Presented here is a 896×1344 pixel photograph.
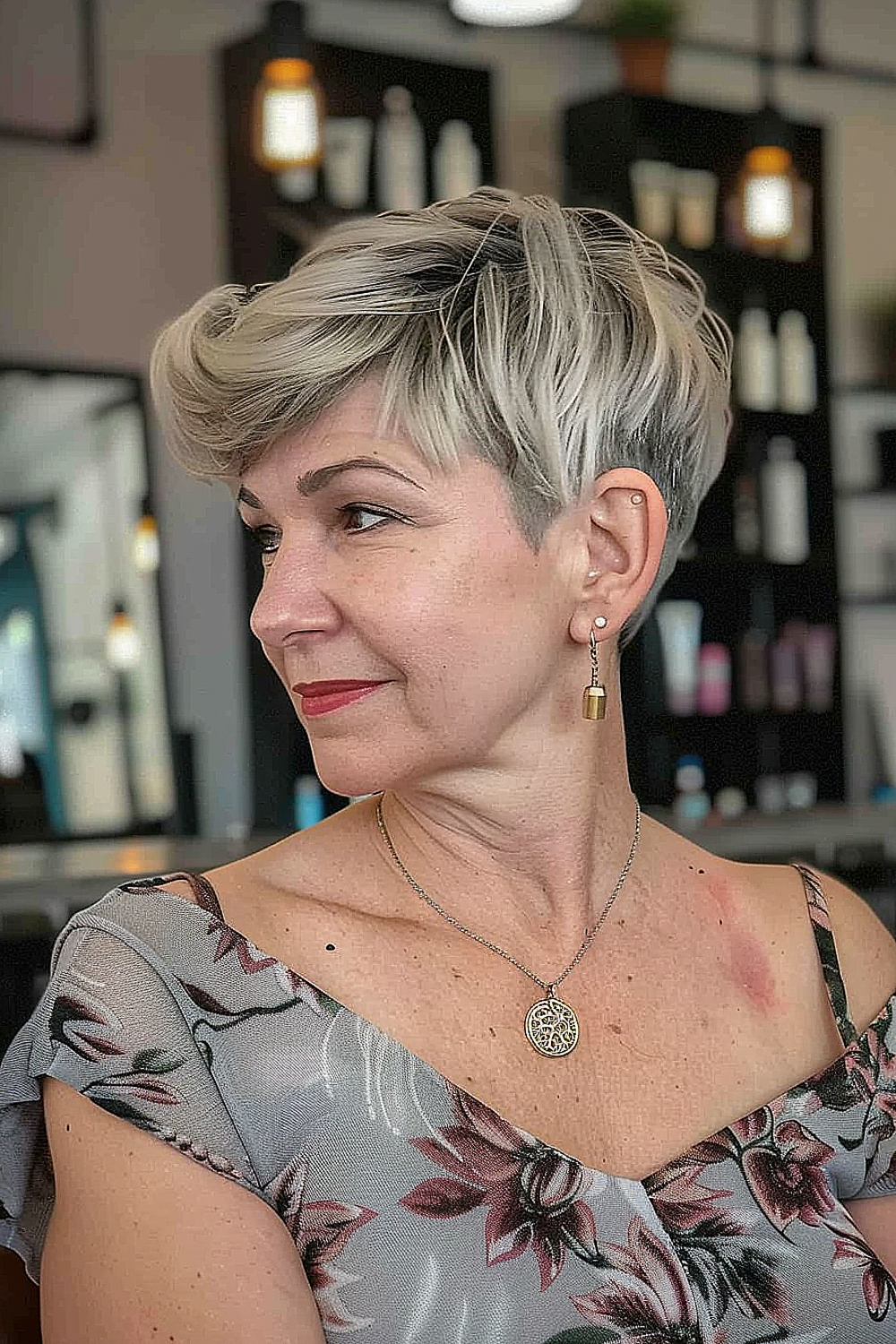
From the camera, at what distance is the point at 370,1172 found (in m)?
1.09

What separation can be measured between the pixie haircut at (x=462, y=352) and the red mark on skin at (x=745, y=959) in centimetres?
35

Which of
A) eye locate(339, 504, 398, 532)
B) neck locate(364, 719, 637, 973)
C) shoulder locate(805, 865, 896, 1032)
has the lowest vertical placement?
shoulder locate(805, 865, 896, 1032)

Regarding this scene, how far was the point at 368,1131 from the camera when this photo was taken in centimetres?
110

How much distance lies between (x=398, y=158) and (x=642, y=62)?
93 cm

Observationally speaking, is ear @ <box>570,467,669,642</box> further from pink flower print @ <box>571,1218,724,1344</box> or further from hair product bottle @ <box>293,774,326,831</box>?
hair product bottle @ <box>293,774,326,831</box>

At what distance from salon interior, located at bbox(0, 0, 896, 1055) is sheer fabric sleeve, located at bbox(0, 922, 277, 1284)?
200 cm

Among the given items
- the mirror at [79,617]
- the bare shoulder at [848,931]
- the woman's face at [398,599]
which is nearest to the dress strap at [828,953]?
the bare shoulder at [848,931]

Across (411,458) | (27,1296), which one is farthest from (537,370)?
Result: (27,1296)

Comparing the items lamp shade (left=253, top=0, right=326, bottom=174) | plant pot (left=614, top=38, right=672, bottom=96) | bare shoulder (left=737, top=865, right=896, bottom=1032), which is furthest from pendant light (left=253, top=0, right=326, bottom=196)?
bare shoulder (left=737, top=865, right=896, bottom=1032)

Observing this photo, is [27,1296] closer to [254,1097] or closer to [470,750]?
[254,1097]

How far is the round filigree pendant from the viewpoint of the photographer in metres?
1.19

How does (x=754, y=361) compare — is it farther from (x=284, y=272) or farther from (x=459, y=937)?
(x=459, y=937)

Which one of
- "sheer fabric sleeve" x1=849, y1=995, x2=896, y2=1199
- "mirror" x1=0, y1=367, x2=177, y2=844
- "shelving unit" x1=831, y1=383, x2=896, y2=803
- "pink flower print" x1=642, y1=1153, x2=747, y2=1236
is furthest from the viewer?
"shelving unit" x1=831, y1=383, x2=896, y2=803

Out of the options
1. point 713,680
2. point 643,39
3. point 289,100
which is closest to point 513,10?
point 289,100
